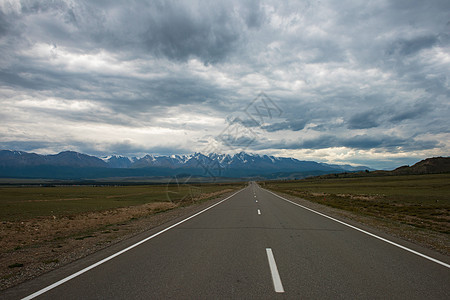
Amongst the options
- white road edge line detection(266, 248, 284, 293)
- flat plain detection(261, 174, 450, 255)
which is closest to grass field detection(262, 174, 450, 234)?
flat plain detection(261, 174, 450, 255)

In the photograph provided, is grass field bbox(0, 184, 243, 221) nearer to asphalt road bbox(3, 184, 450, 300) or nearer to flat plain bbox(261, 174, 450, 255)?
flat plain bbox(261, 174, 450, 255)

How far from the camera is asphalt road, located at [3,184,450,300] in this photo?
16.8ft

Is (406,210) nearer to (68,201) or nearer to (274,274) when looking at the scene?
(274,274)

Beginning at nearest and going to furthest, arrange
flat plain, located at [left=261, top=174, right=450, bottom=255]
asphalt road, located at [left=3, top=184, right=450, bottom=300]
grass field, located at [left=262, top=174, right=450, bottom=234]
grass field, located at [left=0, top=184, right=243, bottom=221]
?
asphalt road, located at [left=3, top=184, right=450, bottom=300] → flat plain, located at [left=261, top=174, right=450, bottom=255] → grass field, located at [left=262, top=174, right=450, bottom=234] → grass field, located at [left=0, top=184, right=243, bottom=221]

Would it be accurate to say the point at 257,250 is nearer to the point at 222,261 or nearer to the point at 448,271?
the point at 222,261

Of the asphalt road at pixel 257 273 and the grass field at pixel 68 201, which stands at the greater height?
the asphalt road at pixel 257 273

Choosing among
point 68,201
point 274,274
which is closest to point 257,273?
point 274,274

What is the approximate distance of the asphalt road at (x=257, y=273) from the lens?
5.12m

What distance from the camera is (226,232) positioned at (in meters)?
11.6

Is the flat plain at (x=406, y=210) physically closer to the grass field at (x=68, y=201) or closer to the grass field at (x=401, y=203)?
the grass field at (x=401, y=203)

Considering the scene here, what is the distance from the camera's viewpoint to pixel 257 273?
20.4ft

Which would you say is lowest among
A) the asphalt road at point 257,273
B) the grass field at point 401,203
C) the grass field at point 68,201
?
the grass field at point 68,201

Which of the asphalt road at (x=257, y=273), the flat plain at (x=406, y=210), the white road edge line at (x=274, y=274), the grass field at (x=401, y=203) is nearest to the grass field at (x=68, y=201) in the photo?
the grass field at (x=401, y=203)

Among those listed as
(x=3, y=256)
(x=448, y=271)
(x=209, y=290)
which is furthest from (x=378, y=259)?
(x=3, y=256)
